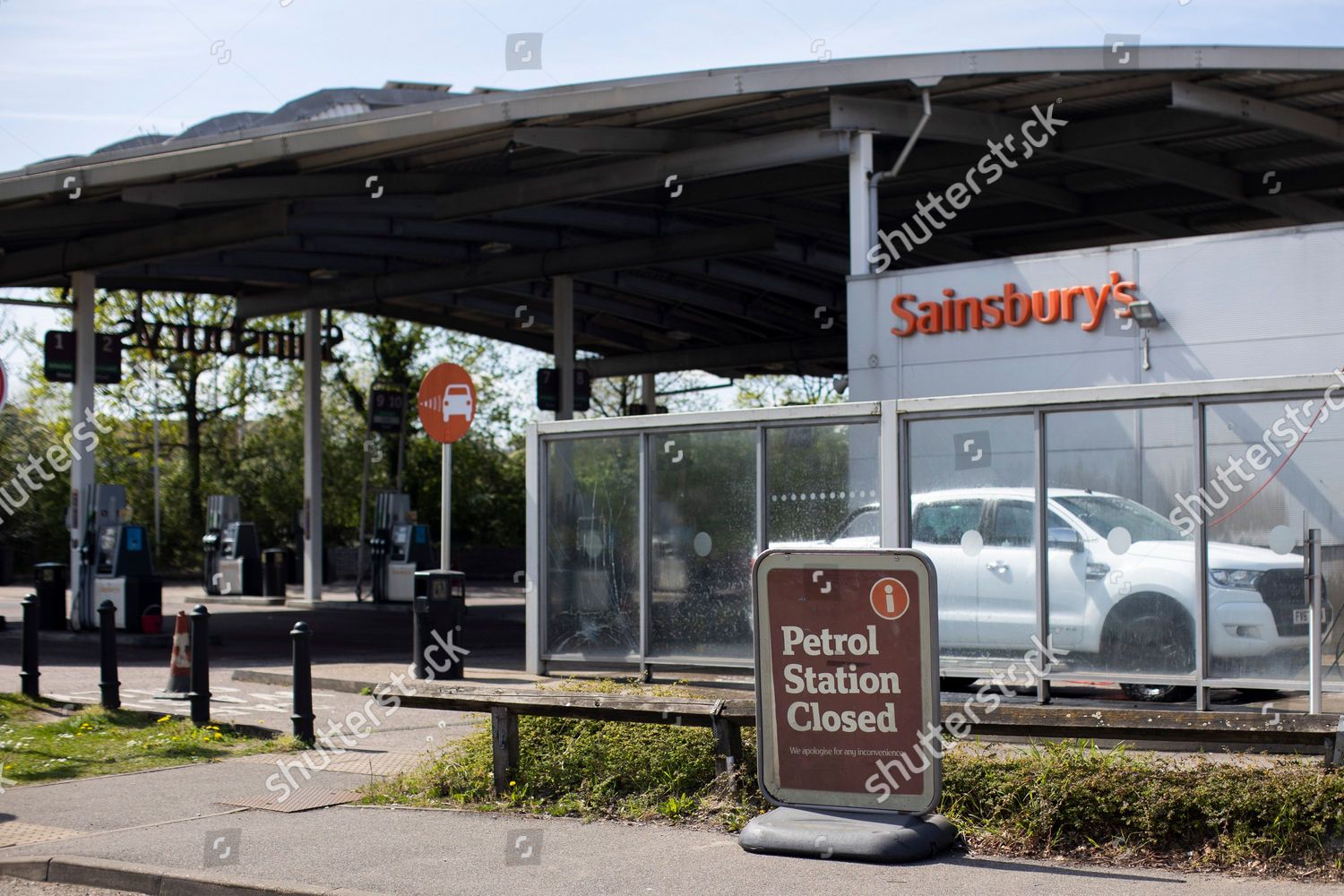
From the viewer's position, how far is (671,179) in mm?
18203

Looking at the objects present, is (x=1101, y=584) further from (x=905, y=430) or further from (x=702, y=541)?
(x=702, y=541)

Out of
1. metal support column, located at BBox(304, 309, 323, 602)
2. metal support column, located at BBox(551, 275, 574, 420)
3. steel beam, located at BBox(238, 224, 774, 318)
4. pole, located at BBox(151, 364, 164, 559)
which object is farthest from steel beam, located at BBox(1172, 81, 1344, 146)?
pole, located at BBox(151, 364, 164, 559)

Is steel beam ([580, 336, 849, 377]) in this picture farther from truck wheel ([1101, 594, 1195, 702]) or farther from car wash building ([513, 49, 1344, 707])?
truck wheel ([1101, 594, 1195, 702])

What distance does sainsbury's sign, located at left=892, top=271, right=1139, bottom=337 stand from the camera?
14.9 metres

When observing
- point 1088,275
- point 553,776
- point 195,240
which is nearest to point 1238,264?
point 1088,275

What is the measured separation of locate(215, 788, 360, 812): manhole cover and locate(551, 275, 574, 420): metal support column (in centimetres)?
1793

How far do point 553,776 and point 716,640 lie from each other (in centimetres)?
476

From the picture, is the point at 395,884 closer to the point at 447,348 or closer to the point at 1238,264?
the point at 1238,264

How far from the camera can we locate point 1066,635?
11180 mm

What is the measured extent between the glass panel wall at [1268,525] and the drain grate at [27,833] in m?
7.60

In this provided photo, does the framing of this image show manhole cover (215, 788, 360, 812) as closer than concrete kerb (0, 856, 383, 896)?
No

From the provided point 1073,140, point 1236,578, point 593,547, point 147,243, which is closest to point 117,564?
point 147,243

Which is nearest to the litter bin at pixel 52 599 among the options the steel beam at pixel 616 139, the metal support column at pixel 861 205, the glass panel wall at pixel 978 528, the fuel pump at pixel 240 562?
the steel beam at pixel 616 139

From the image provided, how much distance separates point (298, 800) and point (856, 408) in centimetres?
574
